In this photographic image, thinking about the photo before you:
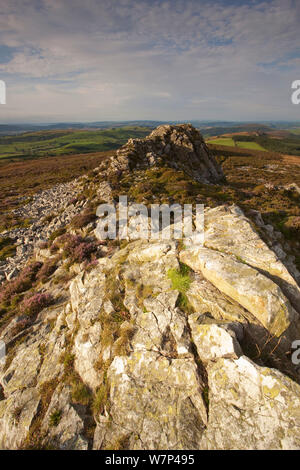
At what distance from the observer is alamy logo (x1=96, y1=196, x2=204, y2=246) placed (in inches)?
447

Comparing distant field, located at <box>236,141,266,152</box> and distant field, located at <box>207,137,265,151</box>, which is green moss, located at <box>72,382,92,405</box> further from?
distant field, located at <box>236,141,266,152</box>

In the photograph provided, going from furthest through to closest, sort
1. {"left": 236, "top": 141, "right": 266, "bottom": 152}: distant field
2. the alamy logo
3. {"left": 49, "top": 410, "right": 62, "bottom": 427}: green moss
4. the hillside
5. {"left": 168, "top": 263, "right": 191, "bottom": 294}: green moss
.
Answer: {"left": 236, "top": 141, "right": 266, "bottom": 152}: distant field → the alamy logo → {"left": 168, "top": 263, "right": 191, "bottom": 294}: green moss → {"left": 49, "top": 410, "right": 62, "bottom": 427}: green moss → the hillside

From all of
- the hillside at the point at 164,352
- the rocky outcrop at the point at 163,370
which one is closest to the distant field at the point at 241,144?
the hillside at the point at 164,352

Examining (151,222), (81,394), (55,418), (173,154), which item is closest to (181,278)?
(81,394)

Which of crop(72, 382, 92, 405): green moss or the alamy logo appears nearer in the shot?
crop(72, 382, 92, 405): green moss

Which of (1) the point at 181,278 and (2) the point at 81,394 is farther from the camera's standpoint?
(1) the point at 181,278

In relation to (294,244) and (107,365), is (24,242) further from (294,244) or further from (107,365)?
(294,244)

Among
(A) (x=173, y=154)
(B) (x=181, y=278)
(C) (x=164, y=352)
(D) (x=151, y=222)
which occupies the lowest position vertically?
(C) (x=164, y=352)

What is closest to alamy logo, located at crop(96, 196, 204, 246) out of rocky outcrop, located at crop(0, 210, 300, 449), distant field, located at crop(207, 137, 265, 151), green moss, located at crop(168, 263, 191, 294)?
green moss, located at crop(168, 263, 191, 294)

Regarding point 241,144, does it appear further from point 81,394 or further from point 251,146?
point 81,394

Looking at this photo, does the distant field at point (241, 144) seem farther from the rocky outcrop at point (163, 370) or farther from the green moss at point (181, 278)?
the rocky outcrop at point (163, 370)

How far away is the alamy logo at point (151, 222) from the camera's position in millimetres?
11359

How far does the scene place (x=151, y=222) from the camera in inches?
556

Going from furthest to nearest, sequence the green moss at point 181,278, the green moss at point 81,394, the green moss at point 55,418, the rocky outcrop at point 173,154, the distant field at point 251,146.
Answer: the distant field at point 251,146 → the rocky outcrop at point 173,154 → the green moss at point 181,278 → the green moss at point 81,394 → the green moss at point 55,418
